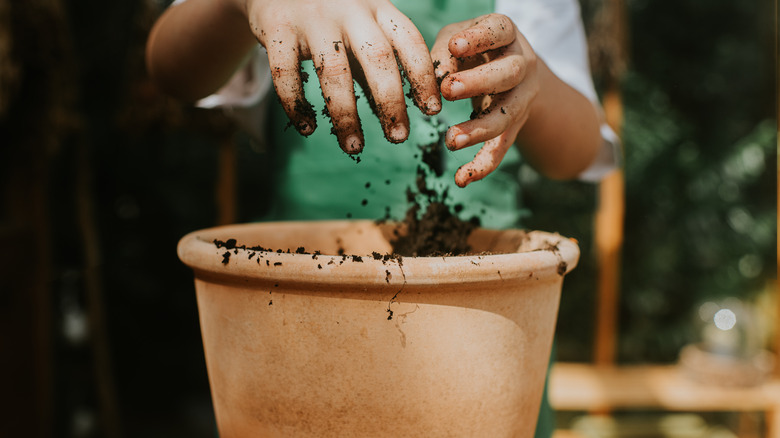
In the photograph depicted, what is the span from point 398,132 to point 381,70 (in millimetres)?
43

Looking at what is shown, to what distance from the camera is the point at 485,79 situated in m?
0.42

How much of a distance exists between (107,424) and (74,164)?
2.60 ft

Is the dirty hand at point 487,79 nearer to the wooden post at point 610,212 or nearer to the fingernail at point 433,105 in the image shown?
the fingernail at point 433,105

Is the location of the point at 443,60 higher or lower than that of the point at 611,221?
higher

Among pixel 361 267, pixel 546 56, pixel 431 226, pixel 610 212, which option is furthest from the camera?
pixel 610 212

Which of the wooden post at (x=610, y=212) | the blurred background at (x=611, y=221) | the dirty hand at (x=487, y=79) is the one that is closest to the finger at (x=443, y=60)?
the dirty hand at (x=487, y=79)

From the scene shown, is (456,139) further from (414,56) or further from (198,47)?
(198,47)

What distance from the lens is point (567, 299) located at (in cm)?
226

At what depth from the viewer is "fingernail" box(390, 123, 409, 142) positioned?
0.40 meters

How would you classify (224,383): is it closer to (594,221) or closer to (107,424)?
(107,424)

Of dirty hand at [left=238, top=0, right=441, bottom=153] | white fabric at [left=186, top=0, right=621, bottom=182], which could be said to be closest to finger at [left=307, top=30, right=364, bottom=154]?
dirty hand at [left=238, top=0, right=441, bottom=153]

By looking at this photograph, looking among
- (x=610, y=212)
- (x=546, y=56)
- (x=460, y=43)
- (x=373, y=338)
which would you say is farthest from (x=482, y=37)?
(x=610, y=212)

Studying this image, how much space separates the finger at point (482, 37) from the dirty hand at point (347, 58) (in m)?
0.03

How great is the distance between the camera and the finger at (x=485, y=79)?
0.41 m
